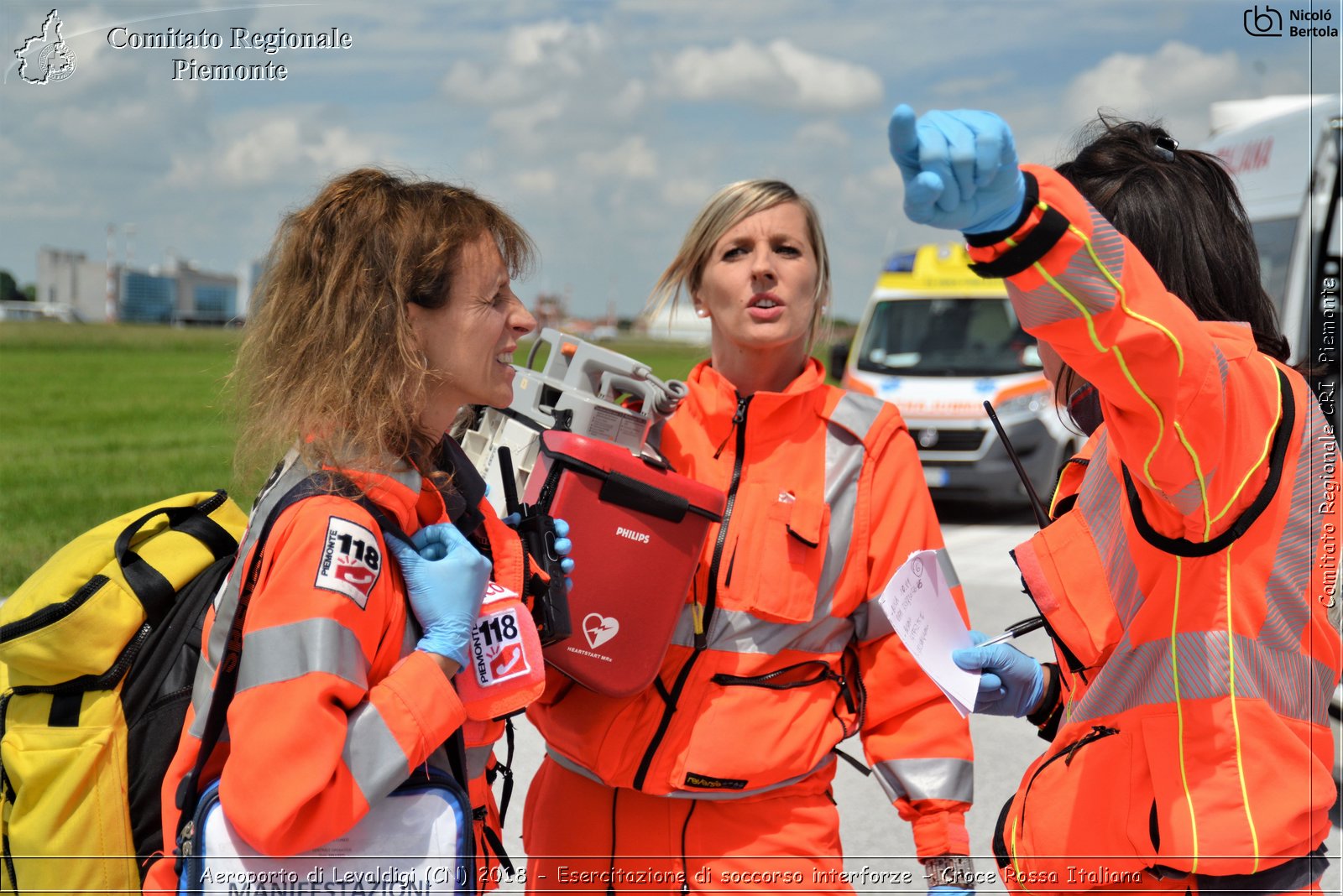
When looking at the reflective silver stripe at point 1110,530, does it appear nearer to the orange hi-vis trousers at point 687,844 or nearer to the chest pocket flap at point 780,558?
the chest pocket flap at point 780,558

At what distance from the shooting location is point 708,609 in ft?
8.33

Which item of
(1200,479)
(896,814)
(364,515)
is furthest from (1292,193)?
(364,515)

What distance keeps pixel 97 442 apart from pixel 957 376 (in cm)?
1027

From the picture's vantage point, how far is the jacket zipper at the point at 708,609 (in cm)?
244

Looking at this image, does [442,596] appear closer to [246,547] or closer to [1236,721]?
[246,547]

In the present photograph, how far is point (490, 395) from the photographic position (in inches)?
85.4

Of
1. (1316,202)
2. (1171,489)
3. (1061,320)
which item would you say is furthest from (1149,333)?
(1316,202)

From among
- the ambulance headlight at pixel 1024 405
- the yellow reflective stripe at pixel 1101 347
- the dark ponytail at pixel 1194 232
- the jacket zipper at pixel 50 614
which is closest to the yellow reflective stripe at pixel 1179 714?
the yellow reflective stripe at pixel 1101 347

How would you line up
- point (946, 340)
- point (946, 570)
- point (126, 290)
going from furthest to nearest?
point (126, 290) < point (946, 340) < point (946, 570)

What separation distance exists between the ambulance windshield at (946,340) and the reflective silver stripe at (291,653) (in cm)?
1055

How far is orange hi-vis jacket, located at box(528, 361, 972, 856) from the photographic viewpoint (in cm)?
244

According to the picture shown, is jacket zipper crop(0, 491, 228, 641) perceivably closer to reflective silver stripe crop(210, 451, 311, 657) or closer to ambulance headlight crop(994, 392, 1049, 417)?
reflective silver stripe crop(210, 451, 311, 657)

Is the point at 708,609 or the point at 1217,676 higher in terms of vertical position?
the point at 1217,676

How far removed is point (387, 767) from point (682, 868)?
0.99 metres
